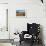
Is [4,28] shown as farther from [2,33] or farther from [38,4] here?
[38,4]

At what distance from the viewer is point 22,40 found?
2104 mm

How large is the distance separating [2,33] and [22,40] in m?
0.67

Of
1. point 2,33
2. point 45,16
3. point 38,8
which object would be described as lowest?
point 2,33

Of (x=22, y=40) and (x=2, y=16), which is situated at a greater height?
(x=2, y=16)

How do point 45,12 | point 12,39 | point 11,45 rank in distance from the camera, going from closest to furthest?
point 11,45 < point 45,12 < point 12,39

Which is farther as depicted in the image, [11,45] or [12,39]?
[12,39]

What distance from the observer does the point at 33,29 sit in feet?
7.15

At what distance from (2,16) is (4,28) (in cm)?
28

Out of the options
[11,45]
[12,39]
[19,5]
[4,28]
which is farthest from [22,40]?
[19,5]

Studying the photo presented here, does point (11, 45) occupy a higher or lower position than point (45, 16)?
lower

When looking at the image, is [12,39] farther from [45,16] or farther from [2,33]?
[45,16]

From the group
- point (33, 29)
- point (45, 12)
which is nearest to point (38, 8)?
point (45, 12)

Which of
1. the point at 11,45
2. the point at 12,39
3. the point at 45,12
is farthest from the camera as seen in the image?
the point at 12,39

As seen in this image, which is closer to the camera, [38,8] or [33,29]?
[33,29]
